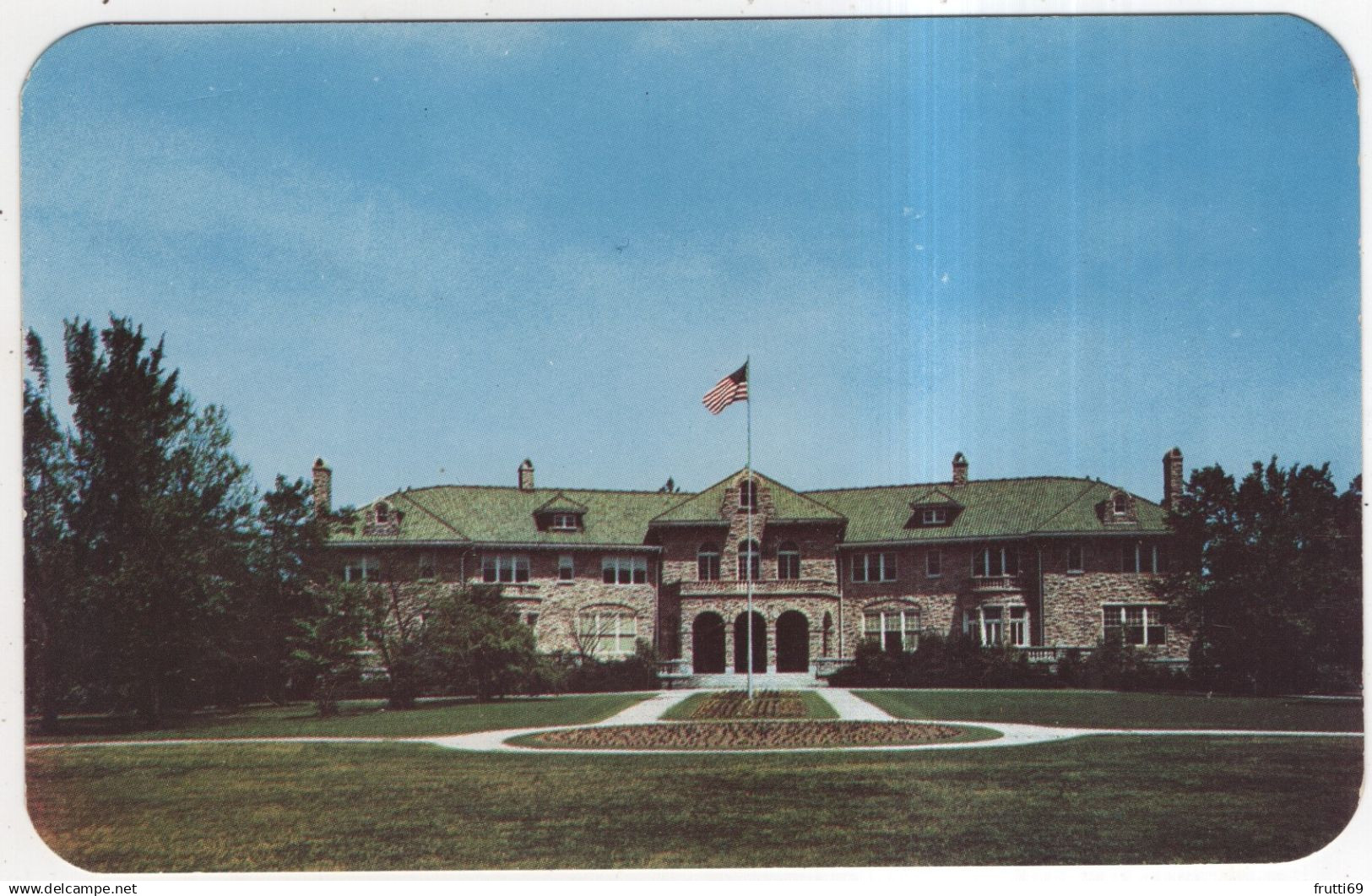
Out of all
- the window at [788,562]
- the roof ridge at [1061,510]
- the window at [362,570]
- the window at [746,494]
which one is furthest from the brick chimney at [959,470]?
the window at [362,570]

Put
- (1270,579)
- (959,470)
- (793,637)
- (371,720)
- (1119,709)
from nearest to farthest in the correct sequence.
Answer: (1270,579), (959,470), (371,720), (1119,709), (793,637)

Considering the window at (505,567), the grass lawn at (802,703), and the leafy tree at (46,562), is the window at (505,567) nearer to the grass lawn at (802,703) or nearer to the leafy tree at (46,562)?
the grass lawn at (802,703)

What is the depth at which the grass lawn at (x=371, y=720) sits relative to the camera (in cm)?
1408

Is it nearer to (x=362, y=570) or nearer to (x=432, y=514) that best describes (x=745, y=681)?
(x=432, y=514)

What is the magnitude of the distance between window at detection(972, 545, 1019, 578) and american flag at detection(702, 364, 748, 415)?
11270 mm

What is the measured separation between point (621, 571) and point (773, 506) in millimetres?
4808

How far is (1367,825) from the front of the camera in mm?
10047

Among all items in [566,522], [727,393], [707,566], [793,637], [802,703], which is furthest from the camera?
[707,566]

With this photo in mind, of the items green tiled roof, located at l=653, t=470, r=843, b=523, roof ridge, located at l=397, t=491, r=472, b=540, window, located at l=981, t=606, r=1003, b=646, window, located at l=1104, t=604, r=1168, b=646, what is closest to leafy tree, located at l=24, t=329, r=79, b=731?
roof ridge, located at l=397, t=491, r=472, b=540

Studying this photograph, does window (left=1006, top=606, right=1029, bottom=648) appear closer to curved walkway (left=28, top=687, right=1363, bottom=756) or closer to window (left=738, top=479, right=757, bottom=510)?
curved walkway (left=28, top=687, right=1363, bottom=756)

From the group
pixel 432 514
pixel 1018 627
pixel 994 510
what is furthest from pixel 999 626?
pixel 432 514

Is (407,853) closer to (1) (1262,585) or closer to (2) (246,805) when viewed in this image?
(2) (246,805)

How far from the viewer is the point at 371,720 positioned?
1855cm

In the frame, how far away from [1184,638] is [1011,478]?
341 centimetres
